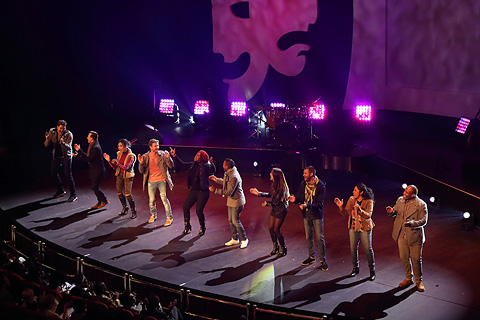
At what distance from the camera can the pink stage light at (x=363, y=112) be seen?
15.7 meters

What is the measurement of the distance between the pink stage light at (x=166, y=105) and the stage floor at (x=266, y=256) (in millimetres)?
6358

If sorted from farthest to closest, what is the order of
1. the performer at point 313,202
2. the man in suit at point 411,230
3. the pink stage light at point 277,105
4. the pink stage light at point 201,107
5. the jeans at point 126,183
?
the pink stage light at point 201,107, the pink stage light at point 277,105, the jeans at point 126,183, the performer at point 313,202, the man in suit at point 411,230

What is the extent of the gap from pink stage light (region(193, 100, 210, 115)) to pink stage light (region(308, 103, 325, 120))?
3740mm

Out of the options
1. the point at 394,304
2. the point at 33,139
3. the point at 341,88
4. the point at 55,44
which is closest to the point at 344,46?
the point at 341,88

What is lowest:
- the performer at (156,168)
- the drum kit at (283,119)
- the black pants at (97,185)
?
the black pants at (97,185)

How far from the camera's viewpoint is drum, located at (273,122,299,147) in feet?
49.4

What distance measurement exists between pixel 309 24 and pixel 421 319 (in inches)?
466

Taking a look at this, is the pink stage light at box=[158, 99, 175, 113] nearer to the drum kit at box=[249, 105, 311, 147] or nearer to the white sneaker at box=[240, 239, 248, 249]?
the drum kit at box=[249, 105, 311, 147]

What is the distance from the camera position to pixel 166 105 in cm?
1862

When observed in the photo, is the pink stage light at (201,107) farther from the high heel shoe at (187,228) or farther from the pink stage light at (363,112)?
the high heel shoe at (187,228)

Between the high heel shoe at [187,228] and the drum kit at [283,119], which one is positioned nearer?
the high heel shoe at [187,228]

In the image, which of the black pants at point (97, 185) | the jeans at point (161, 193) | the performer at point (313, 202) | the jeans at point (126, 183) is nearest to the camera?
the performer at point (313, 202)

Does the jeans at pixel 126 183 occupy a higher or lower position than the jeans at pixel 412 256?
higher

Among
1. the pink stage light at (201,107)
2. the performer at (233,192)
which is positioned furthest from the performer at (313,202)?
the pink stage light at (201,107)
